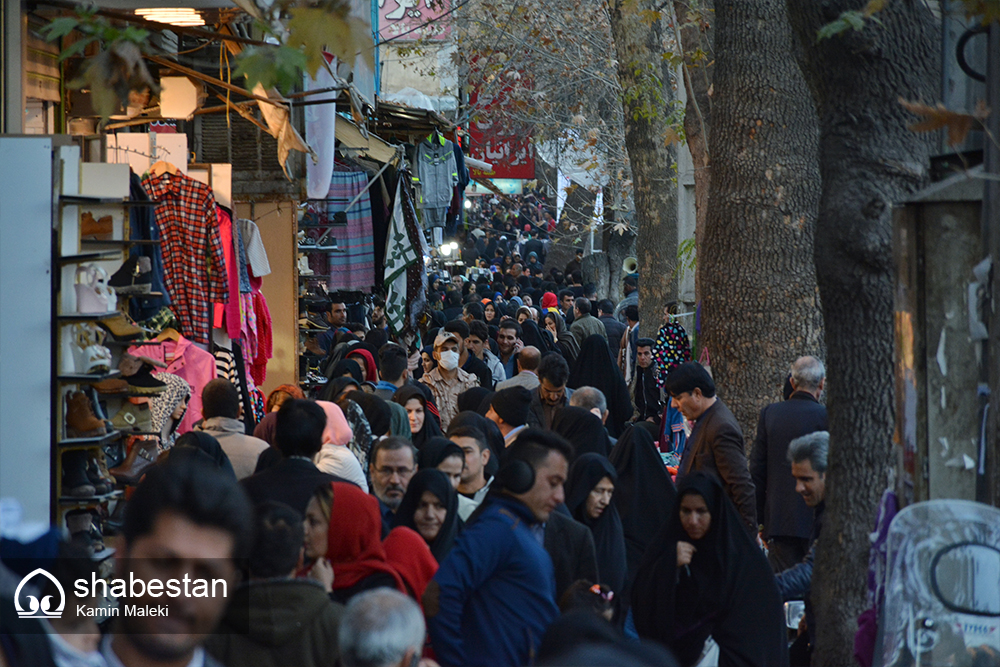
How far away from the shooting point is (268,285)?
995 centimetres

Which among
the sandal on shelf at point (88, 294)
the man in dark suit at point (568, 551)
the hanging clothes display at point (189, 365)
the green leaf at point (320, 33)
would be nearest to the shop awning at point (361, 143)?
the hanging clothes display at point (189, 365)

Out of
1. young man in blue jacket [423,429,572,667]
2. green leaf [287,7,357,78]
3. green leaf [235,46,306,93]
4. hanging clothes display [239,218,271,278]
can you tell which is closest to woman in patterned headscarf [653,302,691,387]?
hanging clothes display [239,218,271,278]

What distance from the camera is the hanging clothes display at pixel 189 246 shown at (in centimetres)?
734

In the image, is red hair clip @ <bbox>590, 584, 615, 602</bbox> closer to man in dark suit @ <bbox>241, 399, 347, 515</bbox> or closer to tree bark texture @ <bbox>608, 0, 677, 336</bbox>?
man in dark suit @ <bbox>241, 399, 347, 515</bbox>

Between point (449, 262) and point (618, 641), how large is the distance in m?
24.3

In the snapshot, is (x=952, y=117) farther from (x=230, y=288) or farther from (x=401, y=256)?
(x=401, y=256)

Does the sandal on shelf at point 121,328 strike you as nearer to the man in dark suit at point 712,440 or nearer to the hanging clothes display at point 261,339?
the man in dark suit at point 712,440

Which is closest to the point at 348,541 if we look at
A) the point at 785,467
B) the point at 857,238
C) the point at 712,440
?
the point at 857,238

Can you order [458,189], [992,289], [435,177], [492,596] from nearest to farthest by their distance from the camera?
[992,289]
[492,596]
[435,177]
[458,189]

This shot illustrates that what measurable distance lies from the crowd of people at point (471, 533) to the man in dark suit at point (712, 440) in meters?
0.01

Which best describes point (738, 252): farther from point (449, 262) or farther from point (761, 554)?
point (449, 262)

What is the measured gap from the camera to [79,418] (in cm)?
523

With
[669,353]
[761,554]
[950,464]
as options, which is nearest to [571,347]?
[669,353]

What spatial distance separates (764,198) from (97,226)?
15.3ft
